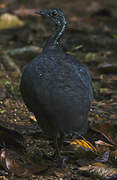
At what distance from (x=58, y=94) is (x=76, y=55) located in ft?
12.2

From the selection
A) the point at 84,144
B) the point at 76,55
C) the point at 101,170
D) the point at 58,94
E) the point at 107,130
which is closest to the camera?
the point at 58,94

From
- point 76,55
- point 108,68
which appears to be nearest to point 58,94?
point 108,68

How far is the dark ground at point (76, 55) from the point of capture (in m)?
3.52

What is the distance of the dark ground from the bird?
292mm

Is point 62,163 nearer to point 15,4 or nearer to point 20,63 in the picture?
point 20,63

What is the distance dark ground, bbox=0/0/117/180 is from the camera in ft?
11.6

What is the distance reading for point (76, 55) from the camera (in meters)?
6.57

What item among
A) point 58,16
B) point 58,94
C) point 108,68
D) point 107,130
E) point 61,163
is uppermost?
point 58,16

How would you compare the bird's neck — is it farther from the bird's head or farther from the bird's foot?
the bird's foot

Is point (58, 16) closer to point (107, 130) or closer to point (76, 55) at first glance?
point (107, 130)

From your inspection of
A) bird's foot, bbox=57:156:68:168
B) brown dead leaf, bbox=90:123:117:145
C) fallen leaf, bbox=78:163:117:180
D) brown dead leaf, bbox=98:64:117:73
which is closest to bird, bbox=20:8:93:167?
bird's foot, bbox=57:156:68:168

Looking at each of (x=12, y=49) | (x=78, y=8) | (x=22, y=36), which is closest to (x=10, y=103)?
(x=12, y=49)

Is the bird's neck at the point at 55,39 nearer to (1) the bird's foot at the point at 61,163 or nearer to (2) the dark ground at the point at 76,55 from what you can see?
(2) the dark ground at the point at 76,55

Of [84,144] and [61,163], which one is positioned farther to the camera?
[84,144]
